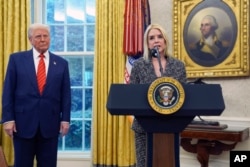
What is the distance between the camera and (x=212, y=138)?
9.75 ft

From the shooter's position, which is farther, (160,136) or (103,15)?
(103,15)

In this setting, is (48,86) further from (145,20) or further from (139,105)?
(145,20)

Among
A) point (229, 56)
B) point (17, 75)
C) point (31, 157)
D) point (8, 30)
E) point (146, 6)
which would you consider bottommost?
point (31, 157)

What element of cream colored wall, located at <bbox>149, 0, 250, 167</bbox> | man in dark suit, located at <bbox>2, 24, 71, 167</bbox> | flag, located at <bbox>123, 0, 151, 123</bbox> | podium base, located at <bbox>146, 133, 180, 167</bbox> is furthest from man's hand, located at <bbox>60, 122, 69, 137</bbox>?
cream colored wall, located at <bbox>149, 0, 250, 167</bbox>

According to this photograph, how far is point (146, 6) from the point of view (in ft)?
11.8

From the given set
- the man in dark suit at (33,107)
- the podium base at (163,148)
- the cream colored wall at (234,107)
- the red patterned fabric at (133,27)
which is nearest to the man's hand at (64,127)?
Answer: the man in dark suit at (33,107)

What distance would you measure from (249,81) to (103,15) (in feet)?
5.56

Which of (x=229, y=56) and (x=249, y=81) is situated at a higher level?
(x=229, y=56)

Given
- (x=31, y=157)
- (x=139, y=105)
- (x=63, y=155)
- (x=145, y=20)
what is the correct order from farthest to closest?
(x=63, y=155)
(x=145, y=20)
(x=31, y=157)
(x=139, y=105)

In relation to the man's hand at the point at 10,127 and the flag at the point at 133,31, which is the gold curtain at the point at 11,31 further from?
the man's hand at the point at 10,127

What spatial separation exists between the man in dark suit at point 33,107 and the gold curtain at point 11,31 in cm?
A: 150

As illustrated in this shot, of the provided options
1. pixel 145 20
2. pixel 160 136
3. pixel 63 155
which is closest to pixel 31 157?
pixel 160 136

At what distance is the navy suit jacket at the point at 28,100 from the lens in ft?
7.09

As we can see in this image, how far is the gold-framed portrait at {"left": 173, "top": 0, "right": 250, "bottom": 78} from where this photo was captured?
3.20 metres
